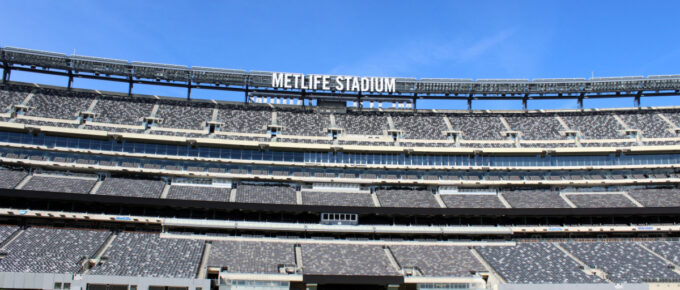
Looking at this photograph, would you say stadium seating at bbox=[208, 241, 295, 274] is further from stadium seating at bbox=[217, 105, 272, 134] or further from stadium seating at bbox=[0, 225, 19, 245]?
stadium seating at bbox=[0, 225, 19, 245]

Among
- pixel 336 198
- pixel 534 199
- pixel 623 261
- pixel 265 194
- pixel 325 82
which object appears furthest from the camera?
pixel 325 82

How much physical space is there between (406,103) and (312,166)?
19.9 m

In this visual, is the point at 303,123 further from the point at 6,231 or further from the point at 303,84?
→ the point at 6,231

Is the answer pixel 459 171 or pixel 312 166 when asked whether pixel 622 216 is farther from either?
pixel 312 166

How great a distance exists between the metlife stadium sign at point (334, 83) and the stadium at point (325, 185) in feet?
0.90

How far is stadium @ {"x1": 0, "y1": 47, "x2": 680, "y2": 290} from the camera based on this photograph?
42.6m

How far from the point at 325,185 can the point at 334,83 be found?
55.4ft

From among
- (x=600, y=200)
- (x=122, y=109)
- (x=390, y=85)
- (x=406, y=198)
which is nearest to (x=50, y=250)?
(x=122, y=109)

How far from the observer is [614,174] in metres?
58.0

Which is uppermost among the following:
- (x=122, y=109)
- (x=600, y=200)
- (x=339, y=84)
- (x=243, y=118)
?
(x=339, y=84)

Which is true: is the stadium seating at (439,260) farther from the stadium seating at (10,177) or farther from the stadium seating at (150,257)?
the stadium seating at (10,177)

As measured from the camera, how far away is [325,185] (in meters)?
55.9

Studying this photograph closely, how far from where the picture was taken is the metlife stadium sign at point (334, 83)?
6575cm

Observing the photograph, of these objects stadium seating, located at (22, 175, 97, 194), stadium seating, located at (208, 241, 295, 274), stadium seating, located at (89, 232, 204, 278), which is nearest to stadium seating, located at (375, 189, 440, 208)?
stadium seating, located at (208, 241, 295, 274)
